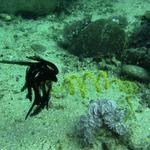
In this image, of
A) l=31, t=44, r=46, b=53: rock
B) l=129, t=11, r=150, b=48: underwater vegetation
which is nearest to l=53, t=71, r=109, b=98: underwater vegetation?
l=129, t=11, r=150, b=48: underwater vegetation

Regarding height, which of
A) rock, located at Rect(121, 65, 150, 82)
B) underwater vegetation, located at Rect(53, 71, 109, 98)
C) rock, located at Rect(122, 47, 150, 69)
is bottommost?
underwater vegetation, located at Rect(53, 71, 109, 98)

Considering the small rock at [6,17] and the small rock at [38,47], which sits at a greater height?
the small rock at [38,47]

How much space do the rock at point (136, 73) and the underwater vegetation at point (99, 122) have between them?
1640 mm

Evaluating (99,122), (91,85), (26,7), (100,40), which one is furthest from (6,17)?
(99,122)

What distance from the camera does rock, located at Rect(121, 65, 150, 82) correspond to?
7043 mm

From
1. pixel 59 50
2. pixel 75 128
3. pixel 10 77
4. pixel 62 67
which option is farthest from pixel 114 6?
pixel 75 128

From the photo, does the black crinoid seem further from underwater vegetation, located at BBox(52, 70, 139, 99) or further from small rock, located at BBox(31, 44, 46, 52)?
small rock, located at BBox(31, 44, 46, 52)

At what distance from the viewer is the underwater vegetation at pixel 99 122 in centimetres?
543

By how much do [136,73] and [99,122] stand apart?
1928mm

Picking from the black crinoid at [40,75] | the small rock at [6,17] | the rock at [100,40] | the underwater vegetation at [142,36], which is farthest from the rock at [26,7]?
the black crinoid at [40,75]

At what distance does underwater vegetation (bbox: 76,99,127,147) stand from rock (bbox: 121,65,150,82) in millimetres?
1640

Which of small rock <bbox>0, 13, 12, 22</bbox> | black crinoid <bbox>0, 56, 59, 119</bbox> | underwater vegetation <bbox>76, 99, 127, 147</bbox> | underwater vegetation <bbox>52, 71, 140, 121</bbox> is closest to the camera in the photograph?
black crinoid <bbox>0, 56, 59, 119</bbox>

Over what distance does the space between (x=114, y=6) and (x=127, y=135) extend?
560 centimetres

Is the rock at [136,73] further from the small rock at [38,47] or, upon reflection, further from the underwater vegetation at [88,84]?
the small rock at [38,47]
